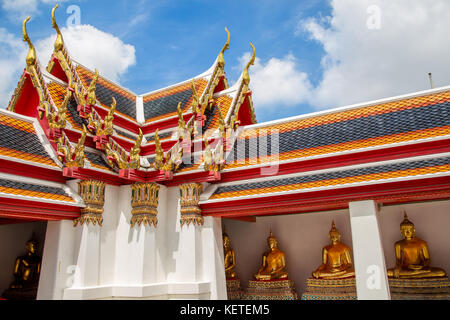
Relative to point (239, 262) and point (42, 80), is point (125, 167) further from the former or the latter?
point (239, 262)

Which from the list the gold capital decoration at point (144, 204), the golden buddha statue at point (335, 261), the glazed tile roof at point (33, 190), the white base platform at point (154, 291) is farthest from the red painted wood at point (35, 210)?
the golden buddha statue at point (335, 261)

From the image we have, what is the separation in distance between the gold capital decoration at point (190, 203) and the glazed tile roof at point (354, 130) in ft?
2.96

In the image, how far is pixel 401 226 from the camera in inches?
327

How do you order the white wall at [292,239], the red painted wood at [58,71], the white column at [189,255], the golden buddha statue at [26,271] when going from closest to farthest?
the white column at [189,255]
the golden buddha statue at [26,271]
the white wall at [292,239]
the red painted wood at [58,71]

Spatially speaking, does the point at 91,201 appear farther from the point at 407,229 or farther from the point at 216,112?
the point at 407,229

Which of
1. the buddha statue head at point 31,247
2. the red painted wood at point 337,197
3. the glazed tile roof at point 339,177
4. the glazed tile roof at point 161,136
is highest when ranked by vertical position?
the glazed tile roof at point 161,136

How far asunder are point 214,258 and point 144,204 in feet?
6.01

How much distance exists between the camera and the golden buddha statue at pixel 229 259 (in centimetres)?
936

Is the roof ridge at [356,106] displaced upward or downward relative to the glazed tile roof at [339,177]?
upward

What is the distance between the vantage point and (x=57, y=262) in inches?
269

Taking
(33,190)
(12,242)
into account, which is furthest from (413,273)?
(12,242)

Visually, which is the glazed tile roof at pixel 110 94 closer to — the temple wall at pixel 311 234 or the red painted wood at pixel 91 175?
the red painted wood at pixel 91 175
